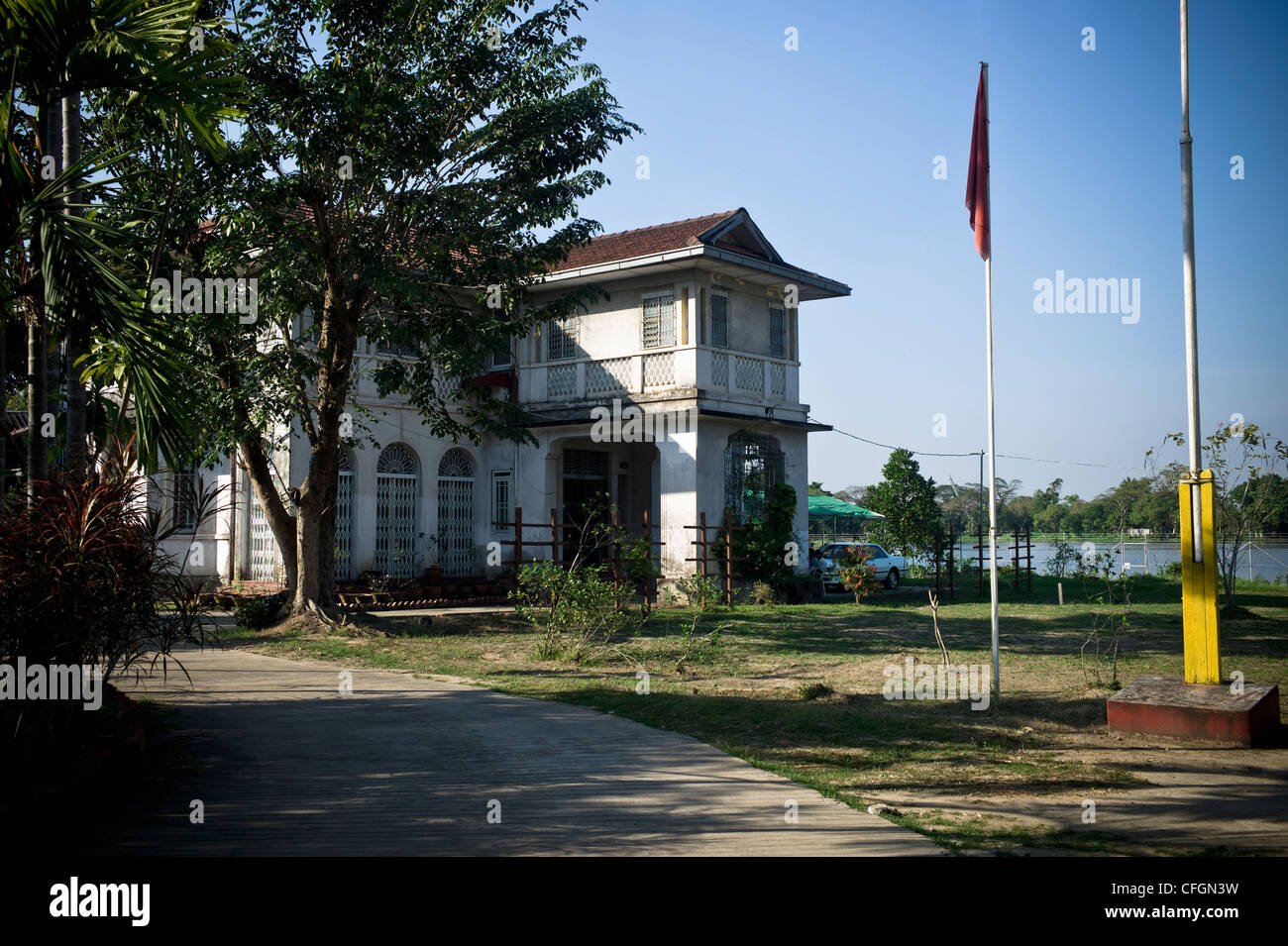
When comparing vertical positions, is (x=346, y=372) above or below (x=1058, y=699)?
above

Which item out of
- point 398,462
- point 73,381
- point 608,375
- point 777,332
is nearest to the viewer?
point 73,381

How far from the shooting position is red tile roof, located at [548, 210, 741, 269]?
22.1m

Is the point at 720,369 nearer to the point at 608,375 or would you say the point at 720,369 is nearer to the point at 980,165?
the point at 608,375

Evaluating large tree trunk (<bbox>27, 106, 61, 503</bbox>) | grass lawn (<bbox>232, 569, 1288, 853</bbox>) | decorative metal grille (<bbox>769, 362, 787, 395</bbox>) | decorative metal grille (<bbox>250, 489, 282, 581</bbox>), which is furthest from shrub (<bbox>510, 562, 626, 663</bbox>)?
decorative metal grille (<bbox>769, 362, 787, 395</bbox>)

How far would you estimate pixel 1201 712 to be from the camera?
8484 mm

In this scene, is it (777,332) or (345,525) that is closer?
(345,525)

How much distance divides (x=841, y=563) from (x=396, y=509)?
10383 mm

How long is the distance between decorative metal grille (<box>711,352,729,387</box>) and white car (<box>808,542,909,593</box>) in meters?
5.09

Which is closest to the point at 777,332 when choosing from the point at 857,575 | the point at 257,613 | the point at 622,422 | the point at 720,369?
the point at 720,369

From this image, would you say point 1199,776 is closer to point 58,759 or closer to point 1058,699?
point 1058,699

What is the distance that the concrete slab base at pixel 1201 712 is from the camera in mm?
8359

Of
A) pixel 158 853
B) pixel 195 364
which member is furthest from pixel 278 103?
pixel 158 853

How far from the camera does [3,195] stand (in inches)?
241
